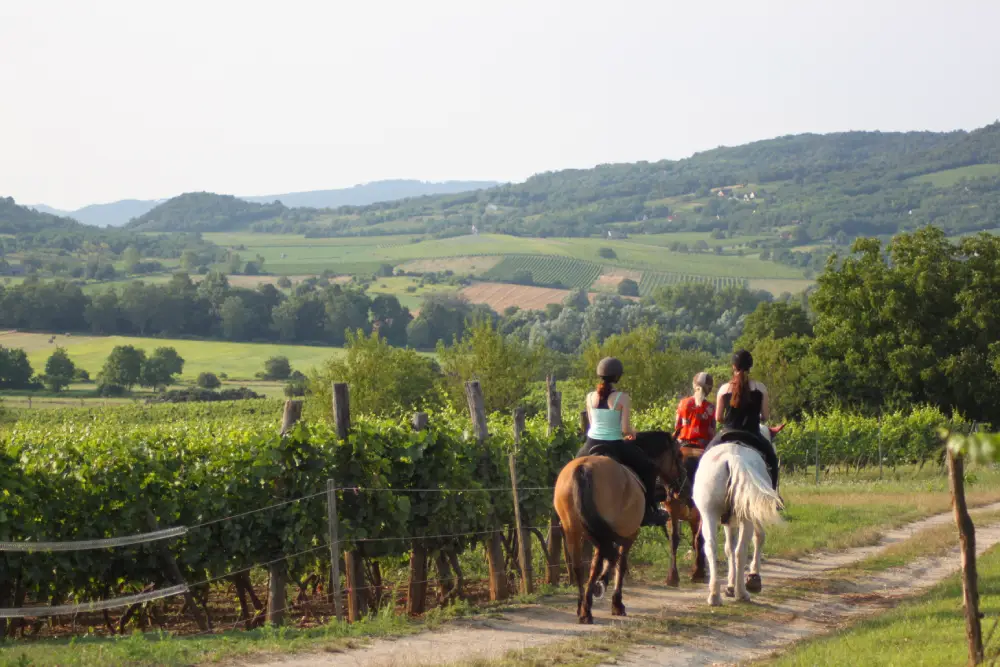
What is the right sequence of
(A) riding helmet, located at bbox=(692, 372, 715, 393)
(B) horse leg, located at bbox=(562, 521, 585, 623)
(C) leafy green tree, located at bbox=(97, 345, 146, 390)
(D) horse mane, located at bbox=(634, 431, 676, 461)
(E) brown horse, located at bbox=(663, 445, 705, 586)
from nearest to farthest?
(B) horse leg, located at bbox=(562, 521, 585, 623)
(D) horse mane, located at bbox=(634, 431, 676, 461)
(A) riding helmet, located at bbox=(692, 372, 715, 393)
(E) brown horse, located at bbox=(663, 445, 705, 586)
(C) leafy green tree, located at bbox=(97, 345, 146, 390)

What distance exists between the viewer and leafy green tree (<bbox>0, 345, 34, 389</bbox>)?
10175 cm

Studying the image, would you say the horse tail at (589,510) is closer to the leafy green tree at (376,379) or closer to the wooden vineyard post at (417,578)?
the wooden vineyard post at (417,578)

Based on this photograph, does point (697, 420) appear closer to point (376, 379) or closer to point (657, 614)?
point (657, 614)

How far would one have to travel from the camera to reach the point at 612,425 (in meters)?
11.8

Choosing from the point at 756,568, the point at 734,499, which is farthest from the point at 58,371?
the point at 734,499

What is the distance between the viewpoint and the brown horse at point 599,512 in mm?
11320

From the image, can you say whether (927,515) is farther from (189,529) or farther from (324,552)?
(189,529)

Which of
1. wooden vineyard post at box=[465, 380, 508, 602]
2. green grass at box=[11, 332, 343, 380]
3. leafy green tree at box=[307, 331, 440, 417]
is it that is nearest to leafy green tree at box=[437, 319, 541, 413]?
leafy green tree at box=[307, 331, 440, 417]

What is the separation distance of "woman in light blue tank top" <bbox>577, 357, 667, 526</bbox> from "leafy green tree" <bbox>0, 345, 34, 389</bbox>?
326 ft

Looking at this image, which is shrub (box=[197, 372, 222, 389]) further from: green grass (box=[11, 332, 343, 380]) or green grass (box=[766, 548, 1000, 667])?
green grass (box=[766, 548, 1000, 667])

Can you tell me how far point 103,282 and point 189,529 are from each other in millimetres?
182853

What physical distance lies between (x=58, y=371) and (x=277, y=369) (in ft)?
67.3

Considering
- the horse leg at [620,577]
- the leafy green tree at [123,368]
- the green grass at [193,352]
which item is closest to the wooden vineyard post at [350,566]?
the horse leg at [620,577]

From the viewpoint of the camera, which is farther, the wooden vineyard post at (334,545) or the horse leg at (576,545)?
the wooden vineyard post at (334,545)
